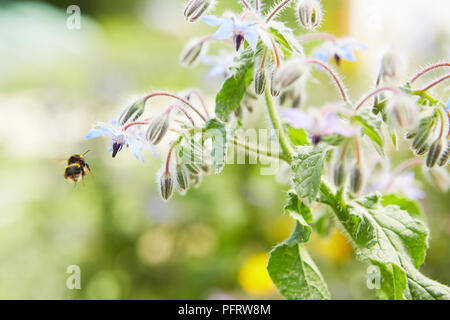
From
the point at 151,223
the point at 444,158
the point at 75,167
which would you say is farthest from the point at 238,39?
the point at 151,223

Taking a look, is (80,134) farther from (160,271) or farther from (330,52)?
(330,52)

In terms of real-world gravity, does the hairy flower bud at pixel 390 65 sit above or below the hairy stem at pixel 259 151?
above

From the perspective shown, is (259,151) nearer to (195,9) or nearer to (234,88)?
(234,88)

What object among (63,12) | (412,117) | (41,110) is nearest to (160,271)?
(41,110)

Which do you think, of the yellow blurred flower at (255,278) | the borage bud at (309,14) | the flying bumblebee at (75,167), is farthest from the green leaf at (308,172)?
the yellow blurred flower at (255,278)

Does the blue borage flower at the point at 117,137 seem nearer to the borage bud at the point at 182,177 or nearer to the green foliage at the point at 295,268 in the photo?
the borage bud at the point at 182,177

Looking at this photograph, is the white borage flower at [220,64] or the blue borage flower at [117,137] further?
the white borage flower at [220,64]

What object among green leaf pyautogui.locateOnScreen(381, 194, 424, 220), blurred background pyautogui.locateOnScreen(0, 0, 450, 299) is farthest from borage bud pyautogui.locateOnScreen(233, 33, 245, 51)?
blurred background pyautogui.locateOnScreen(0, 0, 450, 299)
